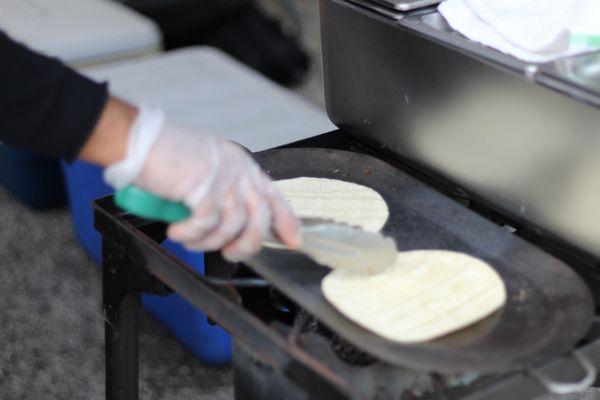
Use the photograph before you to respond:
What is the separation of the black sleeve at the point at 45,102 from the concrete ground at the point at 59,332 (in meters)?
1.18

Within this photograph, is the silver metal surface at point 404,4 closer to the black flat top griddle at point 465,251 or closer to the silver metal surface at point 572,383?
the black flat top griddle at point 465,251

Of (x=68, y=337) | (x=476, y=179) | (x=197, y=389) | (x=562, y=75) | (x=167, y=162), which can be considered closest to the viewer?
(x=167, y=162)

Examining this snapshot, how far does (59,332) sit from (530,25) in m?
1.53

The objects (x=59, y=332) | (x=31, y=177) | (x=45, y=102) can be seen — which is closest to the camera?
(x=45, y=102)

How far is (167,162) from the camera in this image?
93 cm

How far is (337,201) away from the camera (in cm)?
127

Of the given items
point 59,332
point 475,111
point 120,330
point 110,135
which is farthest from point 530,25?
point 59,332

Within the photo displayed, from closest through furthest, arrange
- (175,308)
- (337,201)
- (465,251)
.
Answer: (465,251) < (337,201) < (175,308)

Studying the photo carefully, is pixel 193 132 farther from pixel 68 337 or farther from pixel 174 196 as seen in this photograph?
pixel 68 337

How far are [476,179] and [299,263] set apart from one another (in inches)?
11.4

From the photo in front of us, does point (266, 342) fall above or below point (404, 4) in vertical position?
below

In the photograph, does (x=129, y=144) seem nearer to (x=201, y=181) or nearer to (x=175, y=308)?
(x=201, y=181)

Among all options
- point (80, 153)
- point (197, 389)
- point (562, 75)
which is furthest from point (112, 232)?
point (197, 389)

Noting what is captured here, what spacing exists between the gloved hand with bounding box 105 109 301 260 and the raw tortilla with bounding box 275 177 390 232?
0.24 metres
